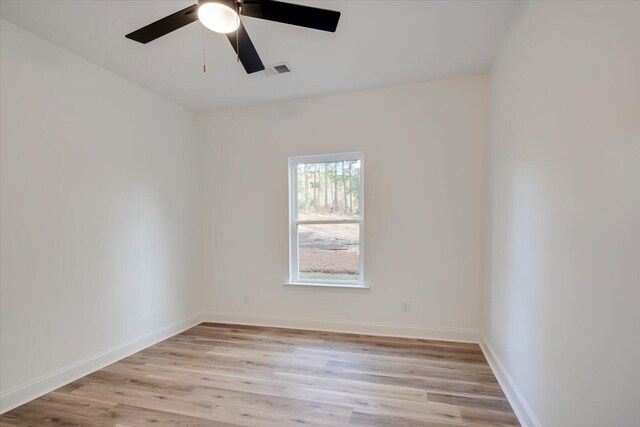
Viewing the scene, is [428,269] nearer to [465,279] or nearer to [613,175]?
[465,279]

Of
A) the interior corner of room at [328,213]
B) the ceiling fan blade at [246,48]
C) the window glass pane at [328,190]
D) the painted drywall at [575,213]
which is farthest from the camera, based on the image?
the window glass pane at [328,190]

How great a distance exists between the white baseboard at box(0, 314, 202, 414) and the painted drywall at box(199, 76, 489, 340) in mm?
817

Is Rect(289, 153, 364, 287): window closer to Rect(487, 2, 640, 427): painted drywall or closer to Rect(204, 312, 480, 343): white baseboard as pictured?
Rect(204, 312, 480, 343): white baseboard

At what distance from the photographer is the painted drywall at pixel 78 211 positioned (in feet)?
6.82

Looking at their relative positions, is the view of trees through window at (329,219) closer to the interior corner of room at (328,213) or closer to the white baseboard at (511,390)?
the interior corner of room at (328,213)

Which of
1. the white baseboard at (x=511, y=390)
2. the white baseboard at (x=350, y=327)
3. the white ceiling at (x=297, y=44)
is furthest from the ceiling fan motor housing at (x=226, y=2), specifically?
the white baseboard at (x=350, y=327)

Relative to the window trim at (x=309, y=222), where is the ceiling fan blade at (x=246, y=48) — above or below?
above

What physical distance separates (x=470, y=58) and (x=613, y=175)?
1998 millimetres

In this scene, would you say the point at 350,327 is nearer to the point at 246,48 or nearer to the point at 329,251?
the point at 329,251

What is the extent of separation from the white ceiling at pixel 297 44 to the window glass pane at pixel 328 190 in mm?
865

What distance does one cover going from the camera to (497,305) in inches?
98.3

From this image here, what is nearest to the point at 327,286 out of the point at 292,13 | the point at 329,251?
the point at 329,251

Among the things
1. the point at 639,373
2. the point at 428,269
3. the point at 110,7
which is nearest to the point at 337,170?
the point at 428,269

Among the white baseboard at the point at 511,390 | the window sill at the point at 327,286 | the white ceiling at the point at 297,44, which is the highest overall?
the white ceiling at the point at 297,44
